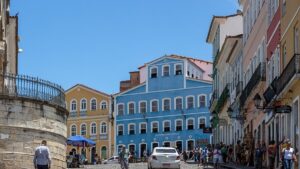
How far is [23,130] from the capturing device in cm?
3462

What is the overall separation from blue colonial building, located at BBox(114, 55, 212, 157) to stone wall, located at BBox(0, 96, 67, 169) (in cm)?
6045

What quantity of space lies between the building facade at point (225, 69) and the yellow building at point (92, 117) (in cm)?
2689

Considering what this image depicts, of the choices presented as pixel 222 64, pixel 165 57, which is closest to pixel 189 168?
pixel 222 64

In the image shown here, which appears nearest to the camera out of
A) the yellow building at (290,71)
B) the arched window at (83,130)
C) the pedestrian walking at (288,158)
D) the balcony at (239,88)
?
the pedestrian walking at (288,158)

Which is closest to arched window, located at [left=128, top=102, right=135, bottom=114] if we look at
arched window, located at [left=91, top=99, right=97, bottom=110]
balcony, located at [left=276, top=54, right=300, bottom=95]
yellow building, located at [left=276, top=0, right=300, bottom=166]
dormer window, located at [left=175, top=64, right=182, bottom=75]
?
arched window, located at [left=91, top=99, right=97, bottom=110]

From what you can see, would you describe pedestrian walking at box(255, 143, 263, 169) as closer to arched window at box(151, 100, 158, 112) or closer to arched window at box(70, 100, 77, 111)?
Result: arched window at box(151, 100, 158, 112)

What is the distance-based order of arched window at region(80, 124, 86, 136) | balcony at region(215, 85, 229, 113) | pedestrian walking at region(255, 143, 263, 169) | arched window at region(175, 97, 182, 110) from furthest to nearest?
arched window at region(80, 124, 86, 136) → arched window at region(175, 97, 182, 110) → balcony at region(215, 85, 229, 113) → pedestrian walking at region(255, 143, 263, 169)

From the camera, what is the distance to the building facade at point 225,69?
199 ft

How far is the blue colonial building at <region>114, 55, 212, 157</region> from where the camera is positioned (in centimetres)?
9800

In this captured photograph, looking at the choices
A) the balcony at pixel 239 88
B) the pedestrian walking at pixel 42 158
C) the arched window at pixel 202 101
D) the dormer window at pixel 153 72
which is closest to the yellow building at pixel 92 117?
the dormer window at pixel 153 72

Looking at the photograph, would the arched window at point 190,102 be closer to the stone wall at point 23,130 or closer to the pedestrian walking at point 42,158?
the stone wall at point 23,130

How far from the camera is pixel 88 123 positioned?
105 meters

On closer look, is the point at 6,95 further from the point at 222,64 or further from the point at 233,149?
the point at 222,64

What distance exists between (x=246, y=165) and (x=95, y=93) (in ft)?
201
